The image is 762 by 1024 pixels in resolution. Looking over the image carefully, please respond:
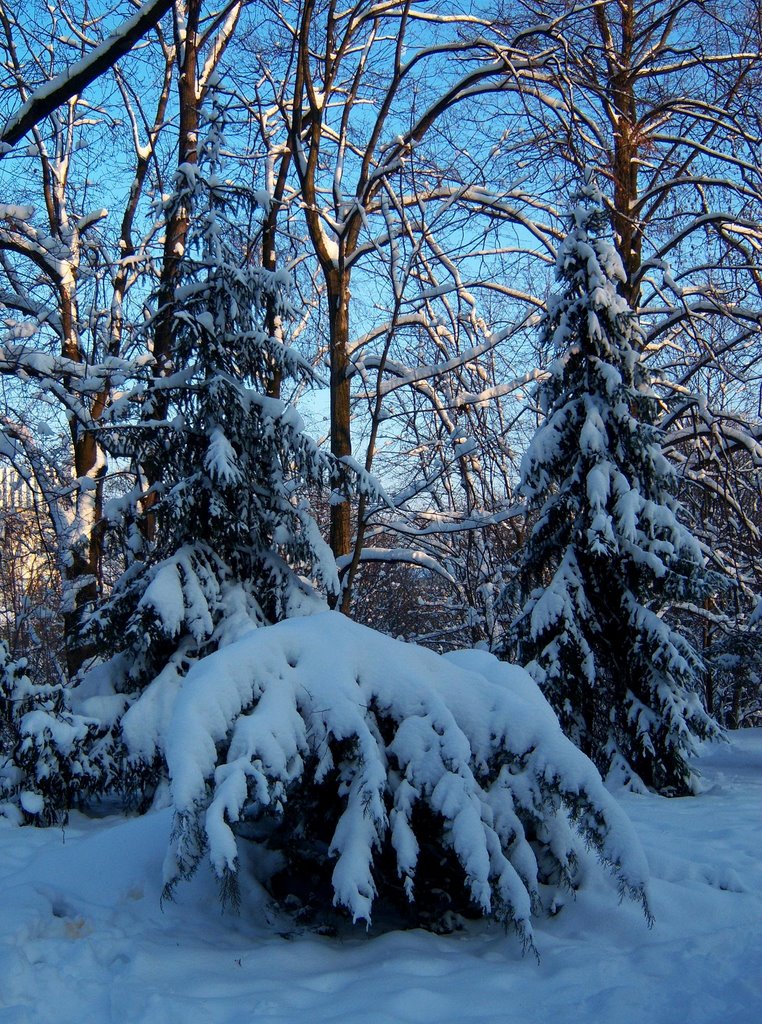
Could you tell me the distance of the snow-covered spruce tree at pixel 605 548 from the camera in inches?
299

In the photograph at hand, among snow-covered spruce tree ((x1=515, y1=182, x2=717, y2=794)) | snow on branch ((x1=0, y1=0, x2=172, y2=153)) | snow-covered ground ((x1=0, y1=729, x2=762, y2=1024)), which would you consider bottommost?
snow-covered ground ((x1=0, y1=729, x2=762, y2=1024))

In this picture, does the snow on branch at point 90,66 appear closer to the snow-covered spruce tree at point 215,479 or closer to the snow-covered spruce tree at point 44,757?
the snow-covered spruce tree at point 215,479

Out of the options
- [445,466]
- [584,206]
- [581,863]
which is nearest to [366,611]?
[445,466]

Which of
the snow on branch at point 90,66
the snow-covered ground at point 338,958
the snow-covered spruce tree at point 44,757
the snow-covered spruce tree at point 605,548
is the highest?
the snow on branch at point 90,66

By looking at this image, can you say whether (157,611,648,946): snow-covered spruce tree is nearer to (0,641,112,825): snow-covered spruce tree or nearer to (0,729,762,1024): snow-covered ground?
(0,729,762,1024): snow-covered ground

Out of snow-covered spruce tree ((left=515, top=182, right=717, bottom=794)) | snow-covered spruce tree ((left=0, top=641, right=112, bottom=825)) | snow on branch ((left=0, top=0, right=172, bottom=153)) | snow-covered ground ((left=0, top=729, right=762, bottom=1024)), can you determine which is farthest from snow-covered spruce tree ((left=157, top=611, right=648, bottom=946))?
snow-covered spruce tree ((left=515, top=182, right=717, bottom=794))

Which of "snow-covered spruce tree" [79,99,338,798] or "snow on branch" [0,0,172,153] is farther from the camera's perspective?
"snow-covered spruce tree" [79,99,338,798]

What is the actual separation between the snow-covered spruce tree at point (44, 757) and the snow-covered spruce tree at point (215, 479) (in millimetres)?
465

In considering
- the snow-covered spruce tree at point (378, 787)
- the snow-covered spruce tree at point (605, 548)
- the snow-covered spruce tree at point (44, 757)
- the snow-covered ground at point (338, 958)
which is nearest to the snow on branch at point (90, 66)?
the snow-covered spruce tree at point (378, 787)

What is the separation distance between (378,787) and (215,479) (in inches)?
140

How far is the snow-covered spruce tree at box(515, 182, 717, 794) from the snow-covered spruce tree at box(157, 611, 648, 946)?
3955mm

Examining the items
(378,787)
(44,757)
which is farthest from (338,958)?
(44,757)

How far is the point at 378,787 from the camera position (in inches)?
133

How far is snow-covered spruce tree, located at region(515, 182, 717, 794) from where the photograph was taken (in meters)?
7.59
